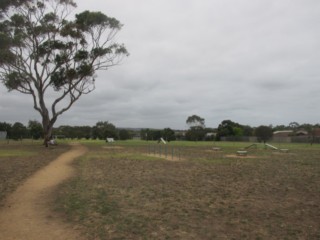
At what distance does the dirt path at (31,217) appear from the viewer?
6129 mm

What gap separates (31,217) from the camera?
7.31 m

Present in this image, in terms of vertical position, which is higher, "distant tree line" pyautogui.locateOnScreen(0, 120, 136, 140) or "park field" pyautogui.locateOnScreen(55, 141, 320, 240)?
"distant tree line" pyautogui.locateOnScreen(0, 120, 136, 140)

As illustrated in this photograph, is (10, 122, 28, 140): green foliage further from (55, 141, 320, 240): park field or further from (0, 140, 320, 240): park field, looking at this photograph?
(55, 141, 320, 240): park field

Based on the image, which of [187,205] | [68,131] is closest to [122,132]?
[68,131]

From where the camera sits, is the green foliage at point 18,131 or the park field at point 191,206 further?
the green foliage at point 18,131

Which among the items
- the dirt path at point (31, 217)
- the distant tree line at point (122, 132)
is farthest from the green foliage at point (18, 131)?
the dirt path at point (31, 217)

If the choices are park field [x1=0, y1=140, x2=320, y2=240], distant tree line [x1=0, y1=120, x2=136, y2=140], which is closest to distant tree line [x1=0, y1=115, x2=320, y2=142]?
distant tree line [x1=0, y1=120, x2=136, y2=140]

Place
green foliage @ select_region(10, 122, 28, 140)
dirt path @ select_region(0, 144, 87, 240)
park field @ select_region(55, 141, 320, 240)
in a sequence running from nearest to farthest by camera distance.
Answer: dirt path @ select_region(0, 144, 87, 240) → park field @ select_region(55, 141, 320, 240) → green foliage @ select_region(10, 122, 28, 140)

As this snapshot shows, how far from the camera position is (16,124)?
71.9m

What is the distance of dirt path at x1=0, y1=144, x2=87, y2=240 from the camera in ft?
20.1

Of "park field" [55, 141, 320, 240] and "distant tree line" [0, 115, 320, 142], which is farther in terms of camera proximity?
"distant tree line" [0, 115, 320, 142]

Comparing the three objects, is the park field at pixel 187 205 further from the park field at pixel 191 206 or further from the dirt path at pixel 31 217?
the dirt path at pixel 31 217

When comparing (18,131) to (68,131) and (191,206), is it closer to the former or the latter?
(68,131)

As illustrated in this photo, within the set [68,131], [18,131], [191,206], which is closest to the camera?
[191,206]
